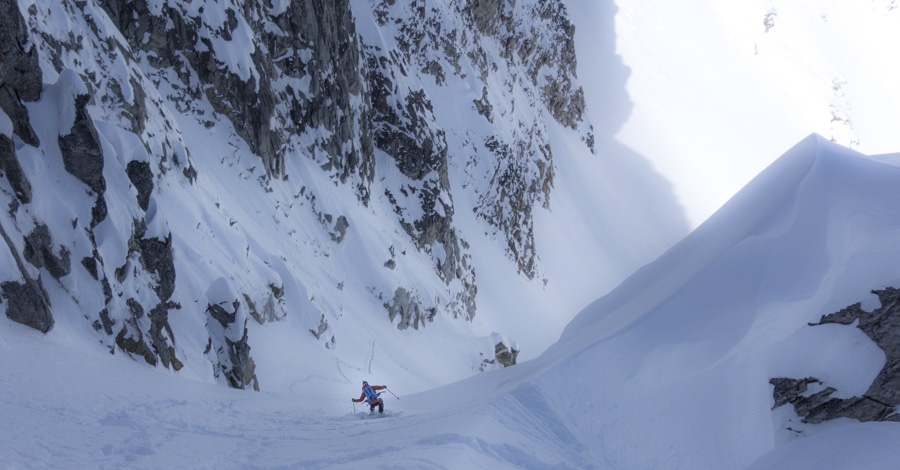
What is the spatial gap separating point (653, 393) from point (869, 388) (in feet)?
8.71

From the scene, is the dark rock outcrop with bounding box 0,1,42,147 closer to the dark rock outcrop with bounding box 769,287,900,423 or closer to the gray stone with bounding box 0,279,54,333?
the gray stone with bounding box 0,279,54,333

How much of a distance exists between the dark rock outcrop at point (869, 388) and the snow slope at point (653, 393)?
0.11 m

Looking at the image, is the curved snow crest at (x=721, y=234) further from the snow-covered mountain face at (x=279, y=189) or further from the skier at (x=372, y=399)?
the snow-covered mountain face at (x=279, y=189)

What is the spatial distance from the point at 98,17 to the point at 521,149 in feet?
124

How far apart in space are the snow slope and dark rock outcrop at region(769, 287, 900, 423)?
11 cm

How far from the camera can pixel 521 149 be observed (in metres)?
52.2

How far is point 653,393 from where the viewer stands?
29.8 ft

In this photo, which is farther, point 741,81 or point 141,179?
point 741,81

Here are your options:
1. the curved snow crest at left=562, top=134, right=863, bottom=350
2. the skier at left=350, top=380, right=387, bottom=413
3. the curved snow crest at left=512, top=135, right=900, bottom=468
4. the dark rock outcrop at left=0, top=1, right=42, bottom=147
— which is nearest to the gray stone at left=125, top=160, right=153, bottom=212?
the dark rock outcrop at left=0, top=1, right=42, bottom=147

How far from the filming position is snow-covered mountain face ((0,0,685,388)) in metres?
12.7

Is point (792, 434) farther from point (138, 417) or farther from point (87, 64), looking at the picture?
point (87, 64)

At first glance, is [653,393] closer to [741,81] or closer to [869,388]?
[869,388]

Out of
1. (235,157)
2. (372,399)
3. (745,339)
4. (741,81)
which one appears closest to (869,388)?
(745,339)

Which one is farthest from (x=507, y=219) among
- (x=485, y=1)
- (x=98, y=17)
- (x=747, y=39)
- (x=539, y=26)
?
(x=747, y=39)
